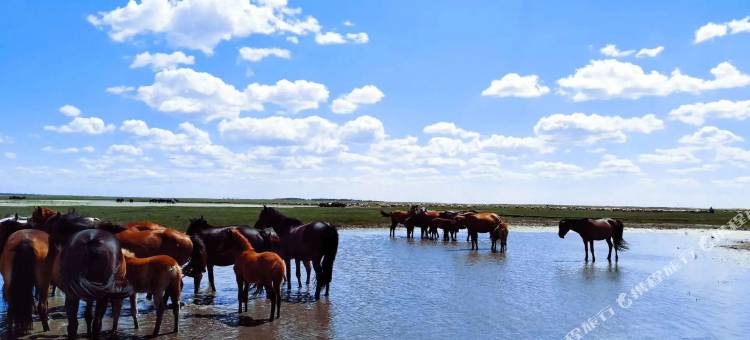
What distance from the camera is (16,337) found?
8.73 metres

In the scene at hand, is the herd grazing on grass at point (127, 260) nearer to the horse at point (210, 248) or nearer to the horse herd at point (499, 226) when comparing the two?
the horse at point (210, 248)

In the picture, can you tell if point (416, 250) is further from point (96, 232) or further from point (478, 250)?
point (96, 232)

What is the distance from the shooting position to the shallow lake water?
996 centimetres

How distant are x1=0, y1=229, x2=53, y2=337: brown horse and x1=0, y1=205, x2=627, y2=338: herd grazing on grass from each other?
1cm

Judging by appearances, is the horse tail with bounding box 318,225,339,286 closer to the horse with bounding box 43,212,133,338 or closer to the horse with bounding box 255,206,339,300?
the horse with bounding box 255,206,339,300

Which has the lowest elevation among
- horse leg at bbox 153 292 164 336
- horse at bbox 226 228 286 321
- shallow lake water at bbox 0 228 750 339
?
shallow lake water at bbox 0 228 750 339

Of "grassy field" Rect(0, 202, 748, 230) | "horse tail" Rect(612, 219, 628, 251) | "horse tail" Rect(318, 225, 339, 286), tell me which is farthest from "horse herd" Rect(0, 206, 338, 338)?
"grassy field" Rect(0, 202, 748, 230)

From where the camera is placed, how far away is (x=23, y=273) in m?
8.65

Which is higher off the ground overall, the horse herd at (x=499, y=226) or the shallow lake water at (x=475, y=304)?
the horse herd at (x=499, y=226)

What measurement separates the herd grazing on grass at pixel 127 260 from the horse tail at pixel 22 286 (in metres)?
0.01

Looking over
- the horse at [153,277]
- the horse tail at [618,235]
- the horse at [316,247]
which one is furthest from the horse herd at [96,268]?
the horse tail at [618,235]

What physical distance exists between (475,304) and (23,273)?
9.18 m

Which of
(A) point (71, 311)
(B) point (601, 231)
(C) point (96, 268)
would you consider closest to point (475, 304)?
(C) point (96, 268)

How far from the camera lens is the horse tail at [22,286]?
28.0 feet
